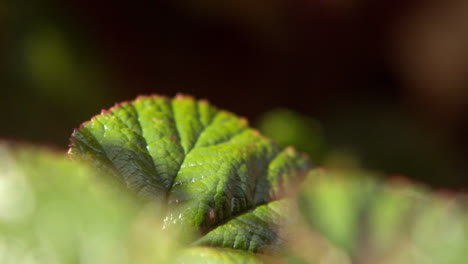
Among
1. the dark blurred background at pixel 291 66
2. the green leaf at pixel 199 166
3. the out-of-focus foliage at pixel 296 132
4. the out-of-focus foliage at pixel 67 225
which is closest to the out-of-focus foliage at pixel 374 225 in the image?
the green leaf at pixel 199 166

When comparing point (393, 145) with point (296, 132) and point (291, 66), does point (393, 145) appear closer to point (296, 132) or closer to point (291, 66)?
point (291, 66)

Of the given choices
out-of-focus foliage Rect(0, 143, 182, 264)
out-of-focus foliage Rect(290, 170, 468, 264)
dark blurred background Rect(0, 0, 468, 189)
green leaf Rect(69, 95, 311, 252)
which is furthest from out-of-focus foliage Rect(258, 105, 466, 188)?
out-of-focus foliage Rect(0, 143, 182, 264)

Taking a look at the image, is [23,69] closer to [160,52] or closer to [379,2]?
[160,52]

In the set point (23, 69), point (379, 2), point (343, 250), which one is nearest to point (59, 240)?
point (343, 250)

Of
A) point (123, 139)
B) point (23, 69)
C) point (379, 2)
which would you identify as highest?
point (379, 2)

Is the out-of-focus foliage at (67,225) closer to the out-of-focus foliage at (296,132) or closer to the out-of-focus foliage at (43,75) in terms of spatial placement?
the out-of-focus foliage at (296,132)

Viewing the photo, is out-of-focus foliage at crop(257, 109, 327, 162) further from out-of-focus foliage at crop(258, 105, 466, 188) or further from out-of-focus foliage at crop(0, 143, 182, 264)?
out-of-focus foliage at crop(0, 143, 182, 264)
